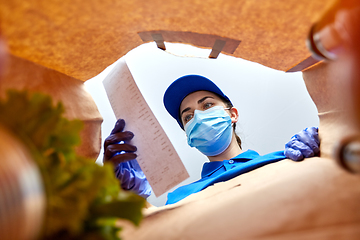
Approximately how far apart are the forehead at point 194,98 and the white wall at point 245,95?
0.15 m

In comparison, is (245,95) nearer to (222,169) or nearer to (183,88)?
(183,88)

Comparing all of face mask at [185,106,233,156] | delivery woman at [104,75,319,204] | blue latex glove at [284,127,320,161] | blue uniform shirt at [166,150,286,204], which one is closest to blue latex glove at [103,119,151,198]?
delivery woman at [104,75,319,204]

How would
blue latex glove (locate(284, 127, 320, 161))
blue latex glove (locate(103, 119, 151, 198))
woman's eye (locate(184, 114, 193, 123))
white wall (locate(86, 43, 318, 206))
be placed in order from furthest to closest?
white wall (locate(86, 43, 318, 206)), woman's eye (locate(184, 114, 193, 123)), blue latex glove (locate(103, 119, 151, 198)), blue latex glove (locate(284, 127, 320, 161))


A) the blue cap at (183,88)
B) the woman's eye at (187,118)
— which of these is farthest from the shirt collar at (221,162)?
the blue cap at (183,88)

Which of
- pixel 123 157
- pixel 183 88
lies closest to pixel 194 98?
pixel 183 88

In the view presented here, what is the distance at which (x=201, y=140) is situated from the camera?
109 cm

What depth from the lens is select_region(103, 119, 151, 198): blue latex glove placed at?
2.99 feet

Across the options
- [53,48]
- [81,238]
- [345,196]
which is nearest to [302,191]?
[345,196]

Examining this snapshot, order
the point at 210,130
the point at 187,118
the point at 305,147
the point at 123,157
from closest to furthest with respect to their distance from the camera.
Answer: the point at 305,147, the point at 123,157, the point at 210,130, the point at 187,118

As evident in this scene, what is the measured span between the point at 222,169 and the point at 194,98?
1.18ft

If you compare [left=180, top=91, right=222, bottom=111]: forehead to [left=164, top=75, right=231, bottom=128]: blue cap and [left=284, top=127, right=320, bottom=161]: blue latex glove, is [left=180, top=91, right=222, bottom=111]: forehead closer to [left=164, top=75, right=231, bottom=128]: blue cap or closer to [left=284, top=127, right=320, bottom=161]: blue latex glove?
[left=164, top=75, right=231, bottom=128]: blue cap

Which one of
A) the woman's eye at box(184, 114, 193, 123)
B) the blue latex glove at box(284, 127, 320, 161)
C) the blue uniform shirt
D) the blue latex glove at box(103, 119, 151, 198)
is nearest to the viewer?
the blue latex glove at box(284, 127, 320, 161)

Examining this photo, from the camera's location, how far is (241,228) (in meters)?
0.35

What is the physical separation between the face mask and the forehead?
11cm
